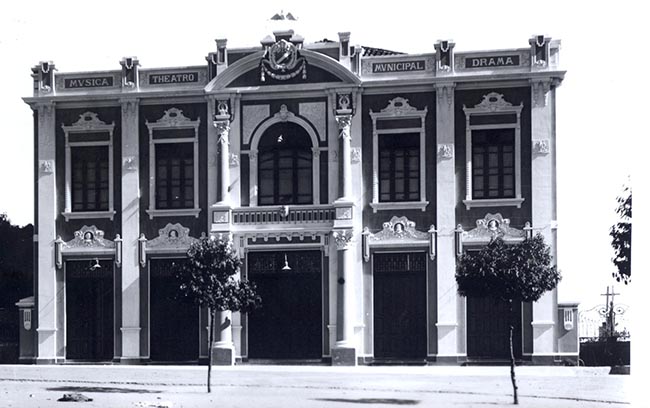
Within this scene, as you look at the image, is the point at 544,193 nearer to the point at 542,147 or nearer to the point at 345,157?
the point at 542,147

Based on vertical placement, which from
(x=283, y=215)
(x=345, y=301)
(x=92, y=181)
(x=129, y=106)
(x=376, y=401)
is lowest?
(x=376, y=401)

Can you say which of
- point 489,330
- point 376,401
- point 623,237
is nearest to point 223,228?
point 489,330

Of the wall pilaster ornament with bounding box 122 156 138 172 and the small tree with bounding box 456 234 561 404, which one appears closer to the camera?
the small tree with bounding box 456 234 561 404

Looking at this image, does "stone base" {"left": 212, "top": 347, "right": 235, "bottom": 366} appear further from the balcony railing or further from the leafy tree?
the leafy tree

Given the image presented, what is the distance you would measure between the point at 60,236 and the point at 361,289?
657 cm

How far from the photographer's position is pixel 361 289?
28578 mm

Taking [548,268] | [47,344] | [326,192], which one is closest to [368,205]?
[326,192]

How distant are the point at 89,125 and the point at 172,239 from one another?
305cm

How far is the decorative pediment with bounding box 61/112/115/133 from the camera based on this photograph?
28516 millimetres

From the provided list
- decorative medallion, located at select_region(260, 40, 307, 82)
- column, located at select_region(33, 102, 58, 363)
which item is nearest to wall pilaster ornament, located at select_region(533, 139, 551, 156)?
decorative medallion, located at select_region(260, 40, 307, 82)

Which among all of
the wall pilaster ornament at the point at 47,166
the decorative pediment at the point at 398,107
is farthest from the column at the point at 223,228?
the decorative pediment at the point at 398,107

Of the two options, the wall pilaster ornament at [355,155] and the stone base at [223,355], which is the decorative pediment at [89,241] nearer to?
the stone base at [223,355]

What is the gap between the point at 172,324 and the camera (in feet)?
93.1

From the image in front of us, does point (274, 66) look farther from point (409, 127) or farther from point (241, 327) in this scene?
point (241, 327)
